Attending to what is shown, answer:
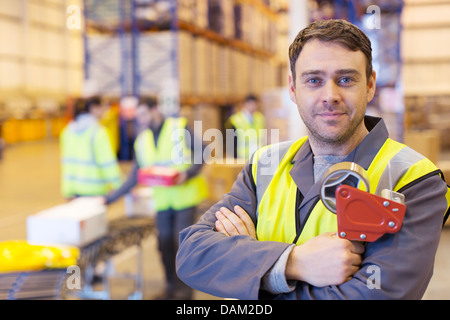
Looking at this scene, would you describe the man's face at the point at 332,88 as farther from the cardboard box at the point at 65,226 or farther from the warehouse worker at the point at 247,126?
the warehouse worker at the point at 247,126

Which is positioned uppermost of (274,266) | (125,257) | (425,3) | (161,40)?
(425,3)

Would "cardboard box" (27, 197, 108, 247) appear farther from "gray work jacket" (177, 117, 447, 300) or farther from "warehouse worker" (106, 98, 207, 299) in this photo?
"gray work jacket" (177, 117, 447, 300)

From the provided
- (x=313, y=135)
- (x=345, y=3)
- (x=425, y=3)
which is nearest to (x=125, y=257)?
(x=313, y=135)

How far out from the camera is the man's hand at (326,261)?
1287 mm

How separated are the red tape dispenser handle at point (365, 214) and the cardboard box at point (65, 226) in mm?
2387

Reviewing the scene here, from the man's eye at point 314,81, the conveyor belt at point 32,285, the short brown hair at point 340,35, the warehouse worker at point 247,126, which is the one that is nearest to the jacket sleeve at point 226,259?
the man's eye at point 314,81

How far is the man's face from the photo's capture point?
4.52ft

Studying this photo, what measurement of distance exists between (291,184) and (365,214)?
0.40 m

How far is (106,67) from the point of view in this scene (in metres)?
9.77

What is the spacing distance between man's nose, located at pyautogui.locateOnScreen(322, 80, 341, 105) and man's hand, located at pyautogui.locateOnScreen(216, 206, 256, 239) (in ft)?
1.46

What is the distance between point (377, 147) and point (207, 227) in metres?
0.57

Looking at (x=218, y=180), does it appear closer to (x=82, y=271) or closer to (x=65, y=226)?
(x=82, y=271)

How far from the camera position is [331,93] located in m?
1.37

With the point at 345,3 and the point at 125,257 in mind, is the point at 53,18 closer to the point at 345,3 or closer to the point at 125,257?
the point at 345,3
